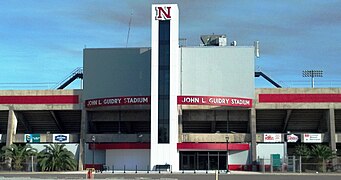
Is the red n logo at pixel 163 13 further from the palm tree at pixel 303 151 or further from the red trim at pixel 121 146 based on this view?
the palm tree at pixel 303 151

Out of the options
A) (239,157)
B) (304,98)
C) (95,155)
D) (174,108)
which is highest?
(304,98)

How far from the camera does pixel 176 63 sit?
7262cm

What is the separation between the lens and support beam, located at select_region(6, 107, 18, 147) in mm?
79000

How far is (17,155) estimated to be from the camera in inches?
2879

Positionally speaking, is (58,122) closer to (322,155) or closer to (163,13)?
(163,13)

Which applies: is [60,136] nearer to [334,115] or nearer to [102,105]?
[102,105]

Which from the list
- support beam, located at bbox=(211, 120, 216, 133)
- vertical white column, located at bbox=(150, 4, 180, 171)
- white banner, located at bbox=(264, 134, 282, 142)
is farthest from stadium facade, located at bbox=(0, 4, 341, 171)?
support beam, located at bbox=(211, 120, 216, 133)

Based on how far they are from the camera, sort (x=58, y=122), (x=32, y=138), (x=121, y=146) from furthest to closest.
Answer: (x=58, y=122) → (x=32, y=138) → (x=121, y=146)

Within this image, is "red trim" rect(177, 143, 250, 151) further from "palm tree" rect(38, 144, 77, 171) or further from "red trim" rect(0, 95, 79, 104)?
"red trim" rect(0, 95, 79, 104)

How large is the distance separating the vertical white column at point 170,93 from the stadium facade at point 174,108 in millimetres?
125

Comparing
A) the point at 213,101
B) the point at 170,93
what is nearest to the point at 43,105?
the point at 170,93

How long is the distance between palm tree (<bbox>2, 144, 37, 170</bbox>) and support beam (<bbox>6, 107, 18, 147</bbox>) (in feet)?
15.8

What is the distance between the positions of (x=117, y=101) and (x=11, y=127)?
1638 cm

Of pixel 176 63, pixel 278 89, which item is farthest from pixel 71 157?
pixel 278 89
